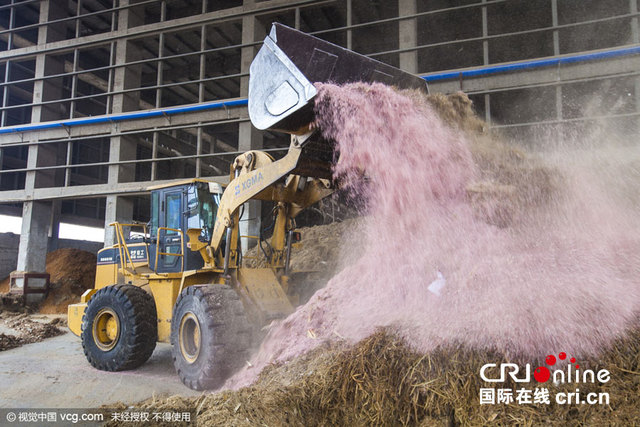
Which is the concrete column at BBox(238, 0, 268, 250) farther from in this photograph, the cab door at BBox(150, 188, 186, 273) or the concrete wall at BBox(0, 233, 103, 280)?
the concrete wall at BBox(0, 233, 103, 280)

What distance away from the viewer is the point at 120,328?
6039 mm

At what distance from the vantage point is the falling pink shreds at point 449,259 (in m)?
3.09

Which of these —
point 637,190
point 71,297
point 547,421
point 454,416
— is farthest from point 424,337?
point 71,297

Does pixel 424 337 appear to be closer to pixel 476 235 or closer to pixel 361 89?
pixel 476 235

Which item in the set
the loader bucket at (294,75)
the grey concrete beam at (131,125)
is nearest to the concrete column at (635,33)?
the loader bucket at (294,75)

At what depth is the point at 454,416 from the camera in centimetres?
286

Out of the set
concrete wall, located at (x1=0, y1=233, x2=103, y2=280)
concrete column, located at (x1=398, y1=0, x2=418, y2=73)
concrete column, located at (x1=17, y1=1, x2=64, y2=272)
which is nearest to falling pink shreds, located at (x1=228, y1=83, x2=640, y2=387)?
concrete column, located at (x1=398, y1=0, x2=418, y2=73)

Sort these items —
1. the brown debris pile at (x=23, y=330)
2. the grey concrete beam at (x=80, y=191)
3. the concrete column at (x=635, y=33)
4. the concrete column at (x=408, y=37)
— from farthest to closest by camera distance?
the grey concrete beam at (x=80, y=191)
the concrete column at (x=408, y=37)
the concrete column at (x=635, y=33)
the brown debris pile at (x=23, y=330)

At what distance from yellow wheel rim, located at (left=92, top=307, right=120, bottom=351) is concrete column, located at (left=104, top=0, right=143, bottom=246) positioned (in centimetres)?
666

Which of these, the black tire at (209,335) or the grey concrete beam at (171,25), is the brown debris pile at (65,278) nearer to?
the grey concrete beam at (171,25)

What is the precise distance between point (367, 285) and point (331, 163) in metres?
1.48

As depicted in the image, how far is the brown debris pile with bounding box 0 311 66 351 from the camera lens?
798cm

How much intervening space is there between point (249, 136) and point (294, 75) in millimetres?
7385

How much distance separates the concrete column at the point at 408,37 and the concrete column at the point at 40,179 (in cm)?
1186
